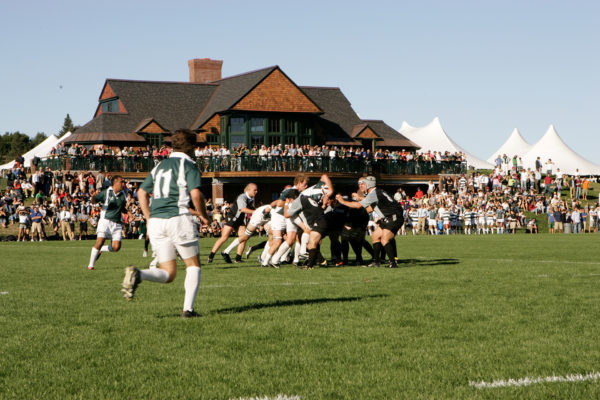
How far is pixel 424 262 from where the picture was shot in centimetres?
1669

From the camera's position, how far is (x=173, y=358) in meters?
5.87

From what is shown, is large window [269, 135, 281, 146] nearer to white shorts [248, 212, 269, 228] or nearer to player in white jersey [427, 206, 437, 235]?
player in white jersey [427, 206, 437, 235]

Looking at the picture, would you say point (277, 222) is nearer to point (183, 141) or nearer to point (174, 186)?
point (183, 141)

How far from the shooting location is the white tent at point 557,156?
64.7 m

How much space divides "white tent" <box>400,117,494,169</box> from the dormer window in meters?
29.3

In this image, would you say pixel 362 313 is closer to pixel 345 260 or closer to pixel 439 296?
pixel 439 296

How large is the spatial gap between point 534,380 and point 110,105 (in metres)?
55.0

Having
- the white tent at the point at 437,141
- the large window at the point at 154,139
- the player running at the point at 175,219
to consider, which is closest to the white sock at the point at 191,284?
the player running at the point at 175,219

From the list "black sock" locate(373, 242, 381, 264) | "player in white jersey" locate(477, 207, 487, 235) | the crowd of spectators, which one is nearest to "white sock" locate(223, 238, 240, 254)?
"black sock" locate(373, 242, 381, 264)

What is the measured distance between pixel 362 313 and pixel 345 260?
8593 millimetres

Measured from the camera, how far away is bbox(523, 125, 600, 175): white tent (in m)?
64.7

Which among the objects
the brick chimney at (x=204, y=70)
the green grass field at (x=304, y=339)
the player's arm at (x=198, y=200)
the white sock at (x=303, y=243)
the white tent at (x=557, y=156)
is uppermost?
the brick chimney at (x=204, y=70)

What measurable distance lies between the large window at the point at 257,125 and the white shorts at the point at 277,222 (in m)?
35.8

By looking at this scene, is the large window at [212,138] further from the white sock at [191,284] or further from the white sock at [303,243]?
the white sock at [191,284]
